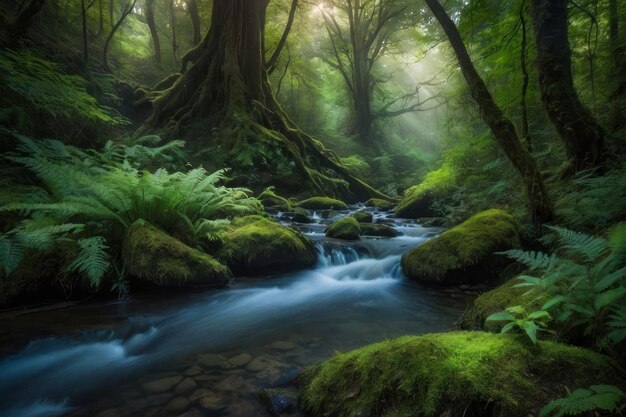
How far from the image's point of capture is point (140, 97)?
12.0 meters

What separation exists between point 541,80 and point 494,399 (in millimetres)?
4630

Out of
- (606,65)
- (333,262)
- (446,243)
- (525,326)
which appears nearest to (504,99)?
(606,65)

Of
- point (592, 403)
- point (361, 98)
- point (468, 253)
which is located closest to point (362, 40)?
point (361, 98)

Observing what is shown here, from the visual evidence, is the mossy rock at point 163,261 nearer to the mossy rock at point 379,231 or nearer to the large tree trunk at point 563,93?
the mossy rock at point 379,231

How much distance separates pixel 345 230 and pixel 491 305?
4.27 metres

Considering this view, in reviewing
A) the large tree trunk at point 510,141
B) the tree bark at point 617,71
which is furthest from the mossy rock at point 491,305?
the tree bark at point 617,71

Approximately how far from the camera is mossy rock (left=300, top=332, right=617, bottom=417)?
1.57 meters

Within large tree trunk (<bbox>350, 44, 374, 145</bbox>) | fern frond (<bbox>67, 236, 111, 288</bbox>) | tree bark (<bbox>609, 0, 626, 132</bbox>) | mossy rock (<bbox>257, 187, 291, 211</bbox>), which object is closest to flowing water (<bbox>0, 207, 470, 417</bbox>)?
fern frond (<bbox>67, 236, 111, 288</bbox>)

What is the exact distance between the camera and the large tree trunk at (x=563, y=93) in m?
4.46

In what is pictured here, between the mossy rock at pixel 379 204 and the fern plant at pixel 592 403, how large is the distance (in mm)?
10539

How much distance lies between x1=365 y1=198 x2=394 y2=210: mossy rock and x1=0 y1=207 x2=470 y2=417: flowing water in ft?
23.1

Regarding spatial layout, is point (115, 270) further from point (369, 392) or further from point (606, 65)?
point (606, 65)

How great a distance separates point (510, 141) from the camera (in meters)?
4.46

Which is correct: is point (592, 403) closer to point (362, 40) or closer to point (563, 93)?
point (563, 93)
